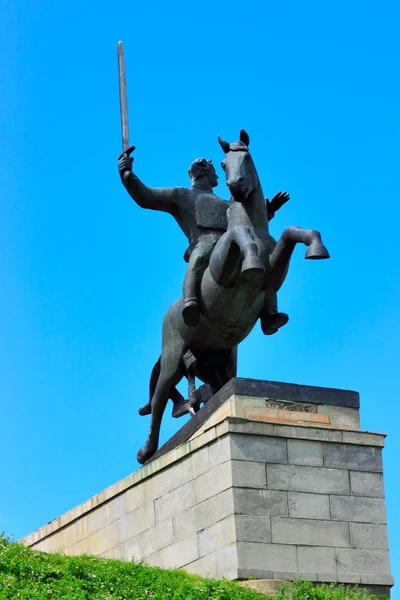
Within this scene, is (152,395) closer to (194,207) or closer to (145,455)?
(145,455)

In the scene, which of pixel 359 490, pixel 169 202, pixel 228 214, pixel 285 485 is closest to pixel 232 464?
pixel 285 485

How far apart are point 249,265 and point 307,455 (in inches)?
79.6

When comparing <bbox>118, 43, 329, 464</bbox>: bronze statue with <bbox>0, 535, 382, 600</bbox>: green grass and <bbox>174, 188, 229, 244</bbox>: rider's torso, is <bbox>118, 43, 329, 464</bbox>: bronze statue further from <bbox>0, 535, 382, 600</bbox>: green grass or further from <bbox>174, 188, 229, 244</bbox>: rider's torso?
<bbox>0, 535, 382, 600</bbox>: green grass

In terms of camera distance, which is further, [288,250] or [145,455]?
[145,455]

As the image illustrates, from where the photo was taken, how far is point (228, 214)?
1328 cm

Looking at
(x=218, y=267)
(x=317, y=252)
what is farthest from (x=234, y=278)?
(x=317, y=252)

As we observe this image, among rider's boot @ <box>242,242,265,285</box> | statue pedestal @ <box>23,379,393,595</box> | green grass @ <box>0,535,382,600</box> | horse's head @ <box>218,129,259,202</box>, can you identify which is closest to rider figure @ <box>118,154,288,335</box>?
horse's head @ <box>218,129,259,202</box>

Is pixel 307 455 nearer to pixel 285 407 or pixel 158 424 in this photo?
pixel 285 407

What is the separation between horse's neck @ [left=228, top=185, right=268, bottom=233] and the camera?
42.9 feet

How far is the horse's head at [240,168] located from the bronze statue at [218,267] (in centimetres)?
1

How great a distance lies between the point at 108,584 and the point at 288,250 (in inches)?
163

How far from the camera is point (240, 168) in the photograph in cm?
1295

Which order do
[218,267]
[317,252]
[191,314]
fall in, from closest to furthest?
1. [317,252]
2. [218,267]
3. [191,314]

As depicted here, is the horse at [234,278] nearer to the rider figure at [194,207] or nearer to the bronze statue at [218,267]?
the bronze statue at [218,267]
